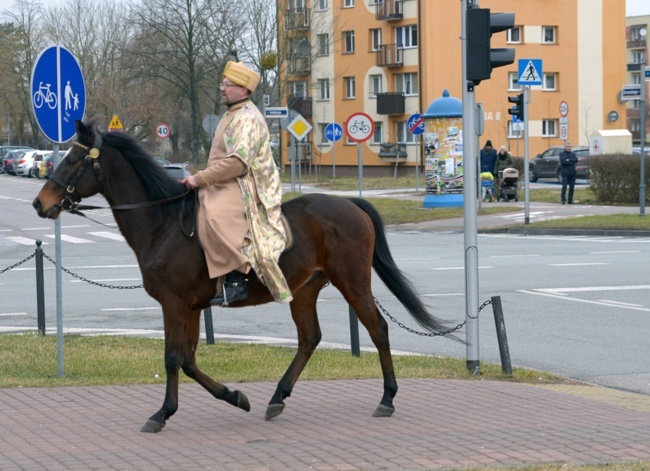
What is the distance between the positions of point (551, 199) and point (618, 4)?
39.0m

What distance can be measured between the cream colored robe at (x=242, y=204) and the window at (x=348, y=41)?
71.4 metres

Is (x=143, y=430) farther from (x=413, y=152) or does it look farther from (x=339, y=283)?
(x=413, y=152)

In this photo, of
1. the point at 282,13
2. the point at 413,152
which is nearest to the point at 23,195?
the point at 282,13

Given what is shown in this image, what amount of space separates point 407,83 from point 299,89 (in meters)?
10.9

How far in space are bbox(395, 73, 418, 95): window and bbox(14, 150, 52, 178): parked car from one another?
24.1 metres

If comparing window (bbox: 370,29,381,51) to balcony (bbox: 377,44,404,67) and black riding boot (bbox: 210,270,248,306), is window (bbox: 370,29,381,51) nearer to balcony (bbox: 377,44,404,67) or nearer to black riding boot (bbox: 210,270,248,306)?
balcony (bbox: 377,44,404,67)

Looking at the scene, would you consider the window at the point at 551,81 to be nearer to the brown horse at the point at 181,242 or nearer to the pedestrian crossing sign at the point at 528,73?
the pedestrian crossing sign at the point at 528,73

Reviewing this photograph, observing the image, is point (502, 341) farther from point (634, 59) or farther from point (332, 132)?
point (634, 59)

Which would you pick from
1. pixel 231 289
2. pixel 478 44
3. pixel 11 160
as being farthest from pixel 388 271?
pixel 11 160

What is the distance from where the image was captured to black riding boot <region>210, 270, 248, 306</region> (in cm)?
833

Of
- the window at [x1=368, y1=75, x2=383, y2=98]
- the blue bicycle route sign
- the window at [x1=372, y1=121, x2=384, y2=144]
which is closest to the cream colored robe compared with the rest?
the blue bicycle route sign

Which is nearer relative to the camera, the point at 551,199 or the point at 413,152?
the point at 551,199

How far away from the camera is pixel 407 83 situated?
246ft

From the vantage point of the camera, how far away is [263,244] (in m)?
8.28
